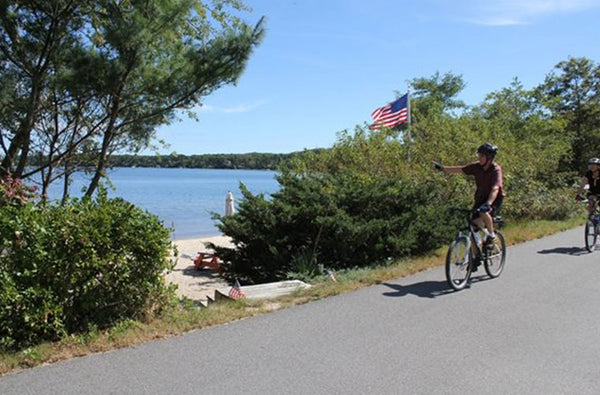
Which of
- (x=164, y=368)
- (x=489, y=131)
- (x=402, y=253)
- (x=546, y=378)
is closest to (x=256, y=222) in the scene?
(x=402, y=253)

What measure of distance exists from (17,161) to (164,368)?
5.04 meters

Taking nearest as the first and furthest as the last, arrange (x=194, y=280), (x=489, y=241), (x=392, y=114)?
(x=489, y=241), (x=194, y=280), (x=392, y=114)

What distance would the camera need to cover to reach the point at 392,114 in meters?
15.6

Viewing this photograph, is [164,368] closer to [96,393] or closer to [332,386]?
[96,393]

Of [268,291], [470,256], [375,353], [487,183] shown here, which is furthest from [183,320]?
[487,183]

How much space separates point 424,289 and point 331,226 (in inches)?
89.2

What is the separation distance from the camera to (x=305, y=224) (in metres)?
9.18

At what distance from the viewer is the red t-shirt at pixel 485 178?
23.2 feet

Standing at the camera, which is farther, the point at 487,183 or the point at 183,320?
the point at 487,183

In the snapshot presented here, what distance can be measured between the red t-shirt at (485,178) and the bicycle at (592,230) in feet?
11.5

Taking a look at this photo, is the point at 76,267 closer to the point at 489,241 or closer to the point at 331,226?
the point at 331,226

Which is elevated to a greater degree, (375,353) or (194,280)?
(375,353)

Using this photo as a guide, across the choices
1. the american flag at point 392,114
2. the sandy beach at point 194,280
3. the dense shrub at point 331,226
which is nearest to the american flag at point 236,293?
the dense shrub at point 331,226

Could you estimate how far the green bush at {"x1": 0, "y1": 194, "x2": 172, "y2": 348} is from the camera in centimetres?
424
